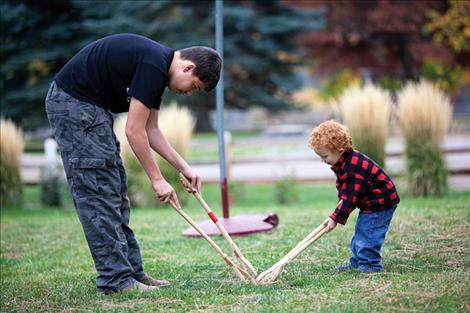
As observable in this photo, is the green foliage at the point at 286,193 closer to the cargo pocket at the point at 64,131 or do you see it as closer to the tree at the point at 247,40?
the cargo pocket at the point at 64,131

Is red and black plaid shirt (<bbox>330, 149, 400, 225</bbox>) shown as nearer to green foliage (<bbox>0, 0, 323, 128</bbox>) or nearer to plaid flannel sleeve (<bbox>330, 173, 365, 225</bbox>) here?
plaid flannel sleeve (<bbox>330, 173, 365, 225</bbox>)

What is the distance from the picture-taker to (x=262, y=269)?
4480 mm

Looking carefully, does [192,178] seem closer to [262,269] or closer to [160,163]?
[262,269]

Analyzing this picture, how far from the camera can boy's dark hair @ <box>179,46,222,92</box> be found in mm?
3750

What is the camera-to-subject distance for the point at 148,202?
9352mm

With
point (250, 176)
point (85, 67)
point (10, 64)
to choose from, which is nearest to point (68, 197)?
point (250, 176)

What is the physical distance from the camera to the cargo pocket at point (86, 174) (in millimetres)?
3785

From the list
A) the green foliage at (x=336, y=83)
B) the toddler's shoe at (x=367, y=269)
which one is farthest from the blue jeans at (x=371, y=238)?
the green foliage at (x=336, y=83)

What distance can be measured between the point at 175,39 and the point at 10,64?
508 centimetres

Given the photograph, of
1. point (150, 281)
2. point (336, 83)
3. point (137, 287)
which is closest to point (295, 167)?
point (150, 281)

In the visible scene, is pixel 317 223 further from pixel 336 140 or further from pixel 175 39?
pixel 175 39

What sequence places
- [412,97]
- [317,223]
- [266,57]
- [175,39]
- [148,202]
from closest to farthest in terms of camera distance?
[317,223] → [412,97] → [148,202] → [175,39] → [266,57]

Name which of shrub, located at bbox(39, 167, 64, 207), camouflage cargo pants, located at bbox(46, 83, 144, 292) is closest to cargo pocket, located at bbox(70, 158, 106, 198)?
camouflage cargo pants, located at bbox(46, 83, 144, 292)

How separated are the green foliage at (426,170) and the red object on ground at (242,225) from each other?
322 cm
